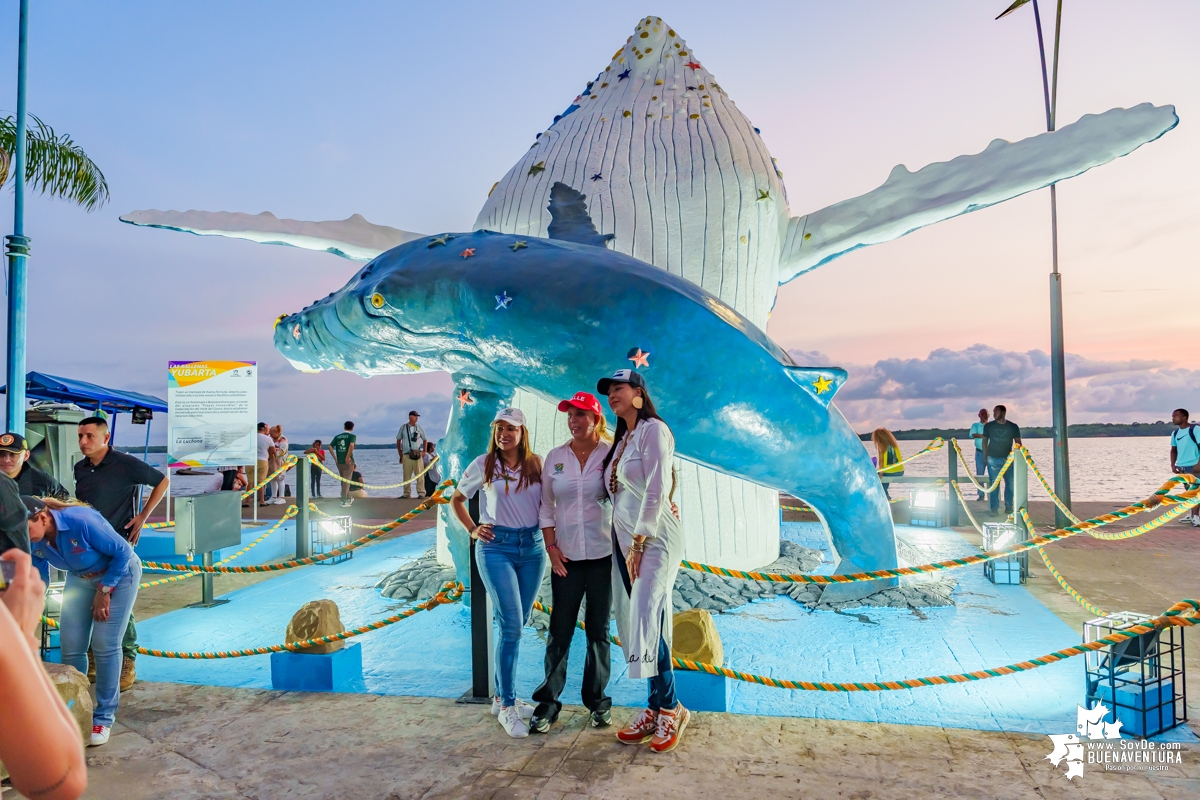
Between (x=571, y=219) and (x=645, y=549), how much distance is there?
3.46 m

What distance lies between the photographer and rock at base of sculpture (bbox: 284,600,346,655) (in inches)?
182

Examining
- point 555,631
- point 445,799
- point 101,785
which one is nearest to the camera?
point 445,799

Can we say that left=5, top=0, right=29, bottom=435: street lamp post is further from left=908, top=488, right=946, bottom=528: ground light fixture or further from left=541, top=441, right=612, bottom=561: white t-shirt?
left=908, top=488, right=946, bottom=528: ground light fixture

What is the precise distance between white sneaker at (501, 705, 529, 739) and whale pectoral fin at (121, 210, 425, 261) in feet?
14.2

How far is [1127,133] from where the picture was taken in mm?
4980

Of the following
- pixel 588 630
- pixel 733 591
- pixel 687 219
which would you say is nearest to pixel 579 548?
pixel 588 630

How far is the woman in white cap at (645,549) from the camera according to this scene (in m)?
3.46

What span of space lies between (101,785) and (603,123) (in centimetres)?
615

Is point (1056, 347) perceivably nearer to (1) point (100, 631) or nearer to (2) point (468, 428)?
(2) point (468, 428)

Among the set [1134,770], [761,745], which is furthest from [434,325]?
[1134,770]

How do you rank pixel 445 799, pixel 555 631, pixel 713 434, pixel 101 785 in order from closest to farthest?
pixel 445 799
pixel 101 785
pixel 555 631
pixel 713 434

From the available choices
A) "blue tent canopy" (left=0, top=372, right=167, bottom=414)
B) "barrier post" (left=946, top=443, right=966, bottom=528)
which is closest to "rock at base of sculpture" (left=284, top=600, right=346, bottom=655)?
"barrier post" (left=946, top=443, right=966, bottom=528)

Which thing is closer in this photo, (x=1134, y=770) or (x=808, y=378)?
(x=1134, y=770)

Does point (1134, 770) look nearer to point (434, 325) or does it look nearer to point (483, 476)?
point (483, 476)
